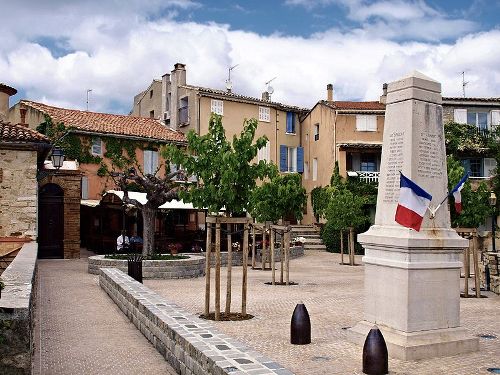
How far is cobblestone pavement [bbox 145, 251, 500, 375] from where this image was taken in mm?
7117

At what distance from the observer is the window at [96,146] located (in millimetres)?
30656

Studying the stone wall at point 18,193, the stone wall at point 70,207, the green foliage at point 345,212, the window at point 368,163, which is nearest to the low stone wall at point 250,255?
the green foliage at point 345,212

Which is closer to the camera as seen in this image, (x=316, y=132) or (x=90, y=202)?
(x=90, y=202)

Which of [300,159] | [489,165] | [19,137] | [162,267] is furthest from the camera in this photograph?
[300,159]

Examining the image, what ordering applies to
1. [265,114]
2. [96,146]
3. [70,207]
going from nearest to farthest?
[70,207]
[96,146]
[265,114]

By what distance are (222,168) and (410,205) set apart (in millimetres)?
4094

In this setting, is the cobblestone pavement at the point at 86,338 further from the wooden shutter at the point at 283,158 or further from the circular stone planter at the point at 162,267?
the wooden shutter at the point at 283,158

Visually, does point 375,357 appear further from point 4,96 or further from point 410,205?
point 4,96

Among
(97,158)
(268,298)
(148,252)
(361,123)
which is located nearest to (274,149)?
(361,123)

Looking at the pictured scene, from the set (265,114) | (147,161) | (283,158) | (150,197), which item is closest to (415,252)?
(150,197)

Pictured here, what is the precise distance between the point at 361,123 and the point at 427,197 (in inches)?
1136

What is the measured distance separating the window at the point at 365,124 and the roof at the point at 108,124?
1103 centimetres

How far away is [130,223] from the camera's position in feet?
96.4

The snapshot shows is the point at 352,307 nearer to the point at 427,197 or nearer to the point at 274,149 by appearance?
the point at 427,197
